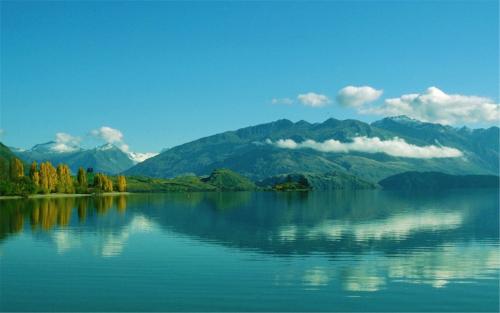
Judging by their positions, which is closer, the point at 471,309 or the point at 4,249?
the point at 471,309

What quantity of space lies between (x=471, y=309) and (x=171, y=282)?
2973 centimetres

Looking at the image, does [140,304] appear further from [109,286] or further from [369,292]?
[369,292]

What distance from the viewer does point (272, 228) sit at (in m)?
119

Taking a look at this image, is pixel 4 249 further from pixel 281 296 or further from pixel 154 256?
pixel 281 296

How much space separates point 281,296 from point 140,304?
13080mm

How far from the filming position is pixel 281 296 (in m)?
49.2

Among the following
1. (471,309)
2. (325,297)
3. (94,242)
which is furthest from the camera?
(94,242)

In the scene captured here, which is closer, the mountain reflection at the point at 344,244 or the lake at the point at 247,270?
the lake at the point at 247,270

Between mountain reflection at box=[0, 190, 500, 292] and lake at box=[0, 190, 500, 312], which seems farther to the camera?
mountain reflection at box=[0, 190, 500, 292]

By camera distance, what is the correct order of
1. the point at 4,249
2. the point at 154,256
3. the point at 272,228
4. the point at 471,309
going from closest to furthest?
the point at 471,309 < the point at 154,256 < the point at 4,249 < the point at 272,228

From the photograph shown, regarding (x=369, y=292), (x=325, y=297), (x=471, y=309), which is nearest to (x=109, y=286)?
(x=325, y=297)

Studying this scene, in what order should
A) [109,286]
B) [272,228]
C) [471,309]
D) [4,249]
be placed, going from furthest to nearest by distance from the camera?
[272,228], [4,249], [109,286], [471,309]

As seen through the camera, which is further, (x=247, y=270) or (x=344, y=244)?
(x=344, y=244)

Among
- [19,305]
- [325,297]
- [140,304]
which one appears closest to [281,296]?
[325,297]
